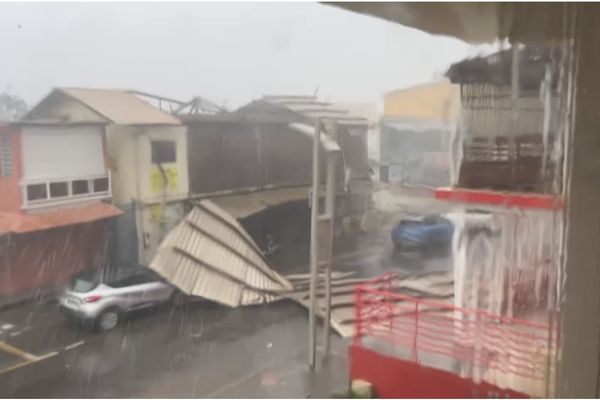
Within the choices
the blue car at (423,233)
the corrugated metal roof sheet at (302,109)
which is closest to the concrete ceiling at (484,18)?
the corrugated metal roof sheet at (302,109)

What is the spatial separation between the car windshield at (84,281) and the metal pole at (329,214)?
392 mm

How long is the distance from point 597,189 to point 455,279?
25 cm

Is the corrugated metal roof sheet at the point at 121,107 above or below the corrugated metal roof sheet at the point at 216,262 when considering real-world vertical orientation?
above

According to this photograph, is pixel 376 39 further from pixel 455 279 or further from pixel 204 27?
pixel 455 279

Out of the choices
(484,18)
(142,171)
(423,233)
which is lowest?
(423,233)

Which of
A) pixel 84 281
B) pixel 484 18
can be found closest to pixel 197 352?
pixel 84 281

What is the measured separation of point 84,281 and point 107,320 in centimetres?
8

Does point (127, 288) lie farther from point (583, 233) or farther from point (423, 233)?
point (583, 233)

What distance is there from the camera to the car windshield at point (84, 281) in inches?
32.6

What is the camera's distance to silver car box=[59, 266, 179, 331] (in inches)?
32.1

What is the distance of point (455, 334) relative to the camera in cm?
80

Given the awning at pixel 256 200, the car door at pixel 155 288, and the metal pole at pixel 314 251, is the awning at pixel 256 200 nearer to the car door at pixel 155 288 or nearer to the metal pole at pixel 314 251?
the metal pole at pixel 314 251

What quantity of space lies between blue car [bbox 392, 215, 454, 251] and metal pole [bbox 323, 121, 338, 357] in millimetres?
114

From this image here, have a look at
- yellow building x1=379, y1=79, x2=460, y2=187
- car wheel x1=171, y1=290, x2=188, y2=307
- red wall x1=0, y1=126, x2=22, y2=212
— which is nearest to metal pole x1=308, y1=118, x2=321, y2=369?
yellow building x1=379, y1=79, x2=460, y2=187
